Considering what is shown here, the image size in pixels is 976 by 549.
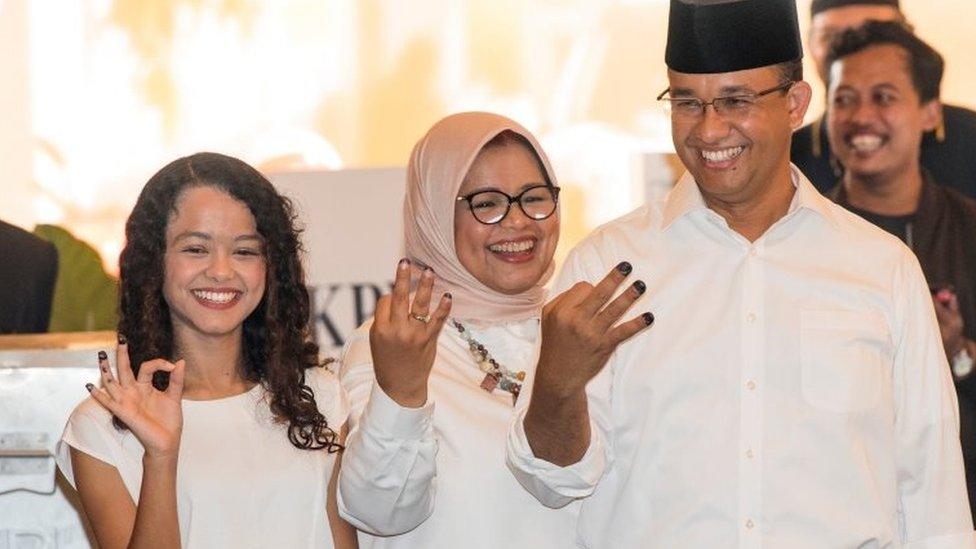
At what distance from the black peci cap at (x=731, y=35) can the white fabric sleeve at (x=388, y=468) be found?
69 cm

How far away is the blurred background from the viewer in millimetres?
5758

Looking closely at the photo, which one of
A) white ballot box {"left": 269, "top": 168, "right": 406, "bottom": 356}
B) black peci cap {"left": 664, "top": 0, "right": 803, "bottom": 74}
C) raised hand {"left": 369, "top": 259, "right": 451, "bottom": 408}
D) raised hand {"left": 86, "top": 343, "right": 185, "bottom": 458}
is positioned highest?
black peci cap {"left": 664, "top": 0, "right": 803, "bottom": 74}

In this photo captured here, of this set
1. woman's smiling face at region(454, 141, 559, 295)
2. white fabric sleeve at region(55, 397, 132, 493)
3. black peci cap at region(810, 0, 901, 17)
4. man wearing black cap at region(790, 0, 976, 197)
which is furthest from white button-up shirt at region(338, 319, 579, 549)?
black peci cap at region(810, 0, 901, 17)

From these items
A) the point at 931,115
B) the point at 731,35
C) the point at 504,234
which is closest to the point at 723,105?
the point at 731,35

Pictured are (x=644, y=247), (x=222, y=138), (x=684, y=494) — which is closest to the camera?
(x=684, y=494)

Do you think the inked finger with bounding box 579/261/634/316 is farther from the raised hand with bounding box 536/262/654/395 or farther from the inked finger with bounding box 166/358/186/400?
the inked finger with bounding box 166/358/186/400

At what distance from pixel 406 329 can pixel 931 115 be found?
2.36 m

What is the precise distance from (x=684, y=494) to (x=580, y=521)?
0.22 meters

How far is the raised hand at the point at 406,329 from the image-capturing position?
2373 mm

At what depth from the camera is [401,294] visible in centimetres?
238

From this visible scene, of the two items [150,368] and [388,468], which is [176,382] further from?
[388,468]

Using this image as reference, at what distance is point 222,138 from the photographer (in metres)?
5.80

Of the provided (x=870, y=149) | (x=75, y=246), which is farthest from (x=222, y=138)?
(x=870, y=149)

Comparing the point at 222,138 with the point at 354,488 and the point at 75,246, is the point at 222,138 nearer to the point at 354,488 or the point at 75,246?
the point at 75,246
